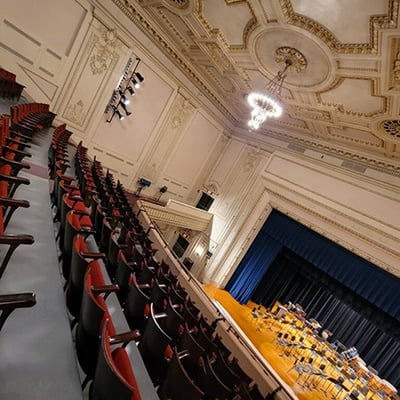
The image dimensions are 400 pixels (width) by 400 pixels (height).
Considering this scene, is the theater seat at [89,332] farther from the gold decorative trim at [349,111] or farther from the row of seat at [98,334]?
the gold decorative trim at [349,111]

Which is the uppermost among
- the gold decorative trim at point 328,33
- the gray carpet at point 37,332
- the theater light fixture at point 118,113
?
the gold decorative trim at point 328,33

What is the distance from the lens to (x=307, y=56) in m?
3.63

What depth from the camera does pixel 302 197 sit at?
221 inches

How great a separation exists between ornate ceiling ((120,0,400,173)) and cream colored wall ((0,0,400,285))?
448 mm

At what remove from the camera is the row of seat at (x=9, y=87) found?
11.2ft

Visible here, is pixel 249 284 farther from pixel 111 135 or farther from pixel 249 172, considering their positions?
pixel 111 135

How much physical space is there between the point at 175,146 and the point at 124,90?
5.99ft

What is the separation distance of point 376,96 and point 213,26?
259cm

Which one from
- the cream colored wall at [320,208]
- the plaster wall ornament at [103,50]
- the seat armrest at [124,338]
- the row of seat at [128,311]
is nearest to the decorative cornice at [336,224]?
the cream colored wall at [320,208]

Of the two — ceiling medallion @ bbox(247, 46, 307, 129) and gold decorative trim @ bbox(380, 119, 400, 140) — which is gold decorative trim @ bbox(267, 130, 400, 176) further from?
ceiling medallion @ bbox(247, 46, 307, 129)

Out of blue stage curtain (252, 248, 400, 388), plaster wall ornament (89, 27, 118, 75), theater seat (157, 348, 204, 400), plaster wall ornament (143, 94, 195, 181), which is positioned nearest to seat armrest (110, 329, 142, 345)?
theater seat (157, 348, 204, 400)

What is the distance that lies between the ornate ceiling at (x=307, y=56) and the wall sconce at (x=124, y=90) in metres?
0.76

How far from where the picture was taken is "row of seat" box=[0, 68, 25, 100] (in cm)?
342

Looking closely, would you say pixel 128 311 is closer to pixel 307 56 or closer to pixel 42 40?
pixel 307 56
